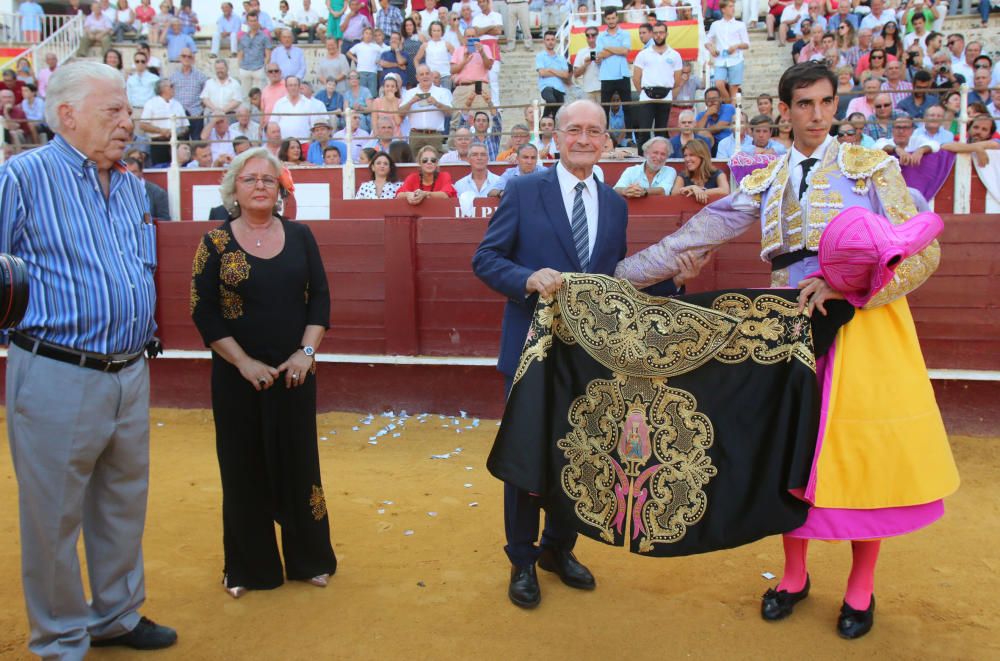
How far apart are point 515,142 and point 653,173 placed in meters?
1.59

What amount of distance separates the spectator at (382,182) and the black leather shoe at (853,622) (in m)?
6.02

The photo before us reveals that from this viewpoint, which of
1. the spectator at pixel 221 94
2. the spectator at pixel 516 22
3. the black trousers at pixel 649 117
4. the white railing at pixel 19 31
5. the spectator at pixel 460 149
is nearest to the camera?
the spectator at pixel 460 149

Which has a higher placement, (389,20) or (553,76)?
(389,20)

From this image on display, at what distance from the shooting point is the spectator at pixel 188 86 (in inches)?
448

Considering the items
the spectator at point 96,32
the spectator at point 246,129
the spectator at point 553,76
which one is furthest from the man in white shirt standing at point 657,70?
the spectator at point 96,32

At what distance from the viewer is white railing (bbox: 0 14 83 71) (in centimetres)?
1461

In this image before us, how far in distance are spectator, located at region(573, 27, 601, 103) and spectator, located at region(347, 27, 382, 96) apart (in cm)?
267

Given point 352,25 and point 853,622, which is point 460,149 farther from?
point 853,622

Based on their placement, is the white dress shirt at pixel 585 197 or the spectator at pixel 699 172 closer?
the white dress shirt at pixel 585 197

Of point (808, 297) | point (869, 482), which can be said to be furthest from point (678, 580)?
point (808, 297)

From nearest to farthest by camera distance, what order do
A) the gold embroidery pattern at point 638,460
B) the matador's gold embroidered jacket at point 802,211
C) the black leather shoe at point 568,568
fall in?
the matador's gold embroidered jacket at point 802,211 → the gold embroidery pattern at point 638,460 → the black leather shoe at point 568,568

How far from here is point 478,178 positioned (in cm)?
750

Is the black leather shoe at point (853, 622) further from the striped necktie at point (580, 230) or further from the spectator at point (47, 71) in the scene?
the spectator at point (47, 71)

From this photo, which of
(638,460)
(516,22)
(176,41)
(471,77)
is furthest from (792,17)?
(638,460)
